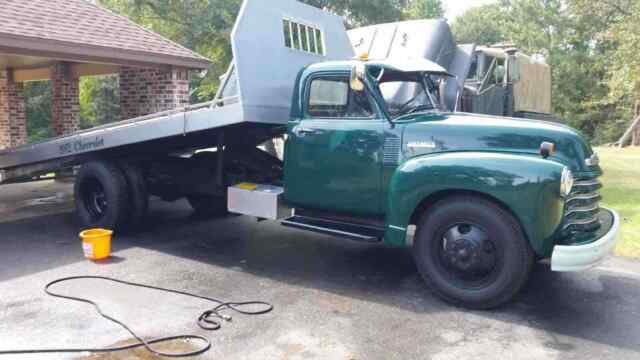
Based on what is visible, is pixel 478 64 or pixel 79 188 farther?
pixel 478 64

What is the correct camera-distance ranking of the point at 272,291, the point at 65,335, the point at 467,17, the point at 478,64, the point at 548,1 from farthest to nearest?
the point at 467,17 < the point at 548,1 < the point at 478,64 < the point at 272,291 < the point at 65,335

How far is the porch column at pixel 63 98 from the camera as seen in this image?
1309cm

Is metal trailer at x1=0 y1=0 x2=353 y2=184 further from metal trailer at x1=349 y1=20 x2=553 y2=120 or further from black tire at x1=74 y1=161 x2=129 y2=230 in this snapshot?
metal trailer at x1=349 y1=20 x2=553 y2=120

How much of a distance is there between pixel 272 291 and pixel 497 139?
2471 mm

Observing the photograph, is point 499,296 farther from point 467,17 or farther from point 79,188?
point 467,17

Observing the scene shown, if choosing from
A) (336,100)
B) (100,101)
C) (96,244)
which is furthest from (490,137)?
(100,101)

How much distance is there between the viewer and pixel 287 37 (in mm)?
6383

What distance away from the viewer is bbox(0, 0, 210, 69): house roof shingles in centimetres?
897

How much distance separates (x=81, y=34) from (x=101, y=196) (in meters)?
4.18

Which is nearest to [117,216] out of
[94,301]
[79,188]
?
[79,188]

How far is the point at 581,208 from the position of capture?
471cm

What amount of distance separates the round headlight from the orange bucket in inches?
188

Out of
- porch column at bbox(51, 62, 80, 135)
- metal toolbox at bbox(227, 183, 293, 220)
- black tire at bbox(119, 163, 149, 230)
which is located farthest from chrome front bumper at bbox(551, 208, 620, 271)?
porch column at bbox(51, 62, 80, 135)

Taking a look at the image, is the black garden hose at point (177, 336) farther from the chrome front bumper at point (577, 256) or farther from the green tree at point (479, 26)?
the green tree at point (479, 26)
